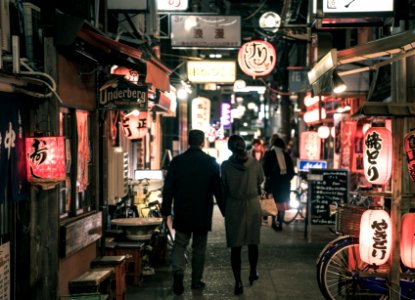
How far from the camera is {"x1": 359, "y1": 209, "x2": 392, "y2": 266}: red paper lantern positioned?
26.8 feet

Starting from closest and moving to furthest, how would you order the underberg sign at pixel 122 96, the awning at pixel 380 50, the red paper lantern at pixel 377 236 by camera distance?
the awning at pixel 380 50 → the red paper lantern at pixel 377 236 → the underberg sign at pixel 122 96

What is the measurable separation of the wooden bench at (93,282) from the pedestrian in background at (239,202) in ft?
7.57

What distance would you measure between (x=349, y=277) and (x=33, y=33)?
5.86 metres


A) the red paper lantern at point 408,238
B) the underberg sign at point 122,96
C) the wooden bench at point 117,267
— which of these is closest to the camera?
the red paper lantern at point 408,238

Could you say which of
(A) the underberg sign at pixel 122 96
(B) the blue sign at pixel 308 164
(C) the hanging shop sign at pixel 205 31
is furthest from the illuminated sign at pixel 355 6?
(B) the blue sign at pixel 308 164

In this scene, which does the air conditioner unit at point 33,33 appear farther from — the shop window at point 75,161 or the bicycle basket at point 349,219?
the bicycle basket at point 349,219

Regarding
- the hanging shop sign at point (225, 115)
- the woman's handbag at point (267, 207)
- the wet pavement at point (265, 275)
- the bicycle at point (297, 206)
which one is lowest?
the wet pavement at point (265, 275)

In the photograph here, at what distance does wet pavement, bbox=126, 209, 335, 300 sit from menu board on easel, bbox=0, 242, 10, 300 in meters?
2.94

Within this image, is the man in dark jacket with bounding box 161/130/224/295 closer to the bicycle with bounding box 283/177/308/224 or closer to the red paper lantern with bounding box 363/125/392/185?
the red paper lantern with bounding box 363/125/392/185

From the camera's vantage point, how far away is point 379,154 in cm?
856

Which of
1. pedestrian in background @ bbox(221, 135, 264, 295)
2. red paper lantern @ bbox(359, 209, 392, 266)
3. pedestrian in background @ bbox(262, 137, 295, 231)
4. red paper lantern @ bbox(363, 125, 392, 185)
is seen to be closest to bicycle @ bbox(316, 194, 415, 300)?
red paper lantern @ bbox(359, 209, 392, 266)

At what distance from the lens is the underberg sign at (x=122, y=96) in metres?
10.5

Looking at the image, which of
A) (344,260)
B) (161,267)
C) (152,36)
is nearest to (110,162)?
(161,267)

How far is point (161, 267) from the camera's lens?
1230cm
